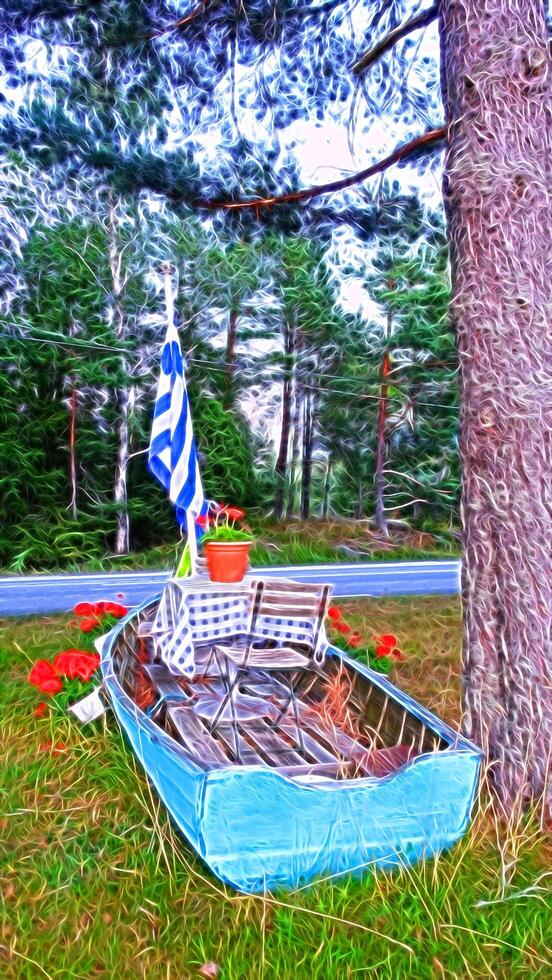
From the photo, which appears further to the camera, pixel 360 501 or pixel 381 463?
A: pixel 360 501

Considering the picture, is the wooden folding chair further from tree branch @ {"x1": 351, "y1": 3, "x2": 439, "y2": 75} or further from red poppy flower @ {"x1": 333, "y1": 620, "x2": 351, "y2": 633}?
tree branch @ {"x1": 351, "y1": 3, "x2": 439, "y2": 75}

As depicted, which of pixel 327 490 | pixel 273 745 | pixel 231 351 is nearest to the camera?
Result: pixel 273 745

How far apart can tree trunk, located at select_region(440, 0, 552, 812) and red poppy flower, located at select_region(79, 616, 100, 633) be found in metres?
2.48

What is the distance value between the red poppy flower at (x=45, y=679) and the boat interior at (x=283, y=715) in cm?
32

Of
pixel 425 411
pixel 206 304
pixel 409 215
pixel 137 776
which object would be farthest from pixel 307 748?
pixel 425 411

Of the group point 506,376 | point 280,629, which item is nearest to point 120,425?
point 280,629

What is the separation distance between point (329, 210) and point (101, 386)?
34.9ft

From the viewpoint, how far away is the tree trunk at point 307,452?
2123cm

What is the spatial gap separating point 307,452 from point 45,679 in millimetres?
18142

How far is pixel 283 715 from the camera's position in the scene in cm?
431

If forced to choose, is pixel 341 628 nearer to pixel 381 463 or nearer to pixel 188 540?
pixel 188 540

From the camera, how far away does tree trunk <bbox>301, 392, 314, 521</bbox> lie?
69.7 ft

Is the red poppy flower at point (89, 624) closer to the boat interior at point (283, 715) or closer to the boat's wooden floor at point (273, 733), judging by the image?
the boat interior at point (283, 715)

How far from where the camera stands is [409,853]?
9.74 ft
